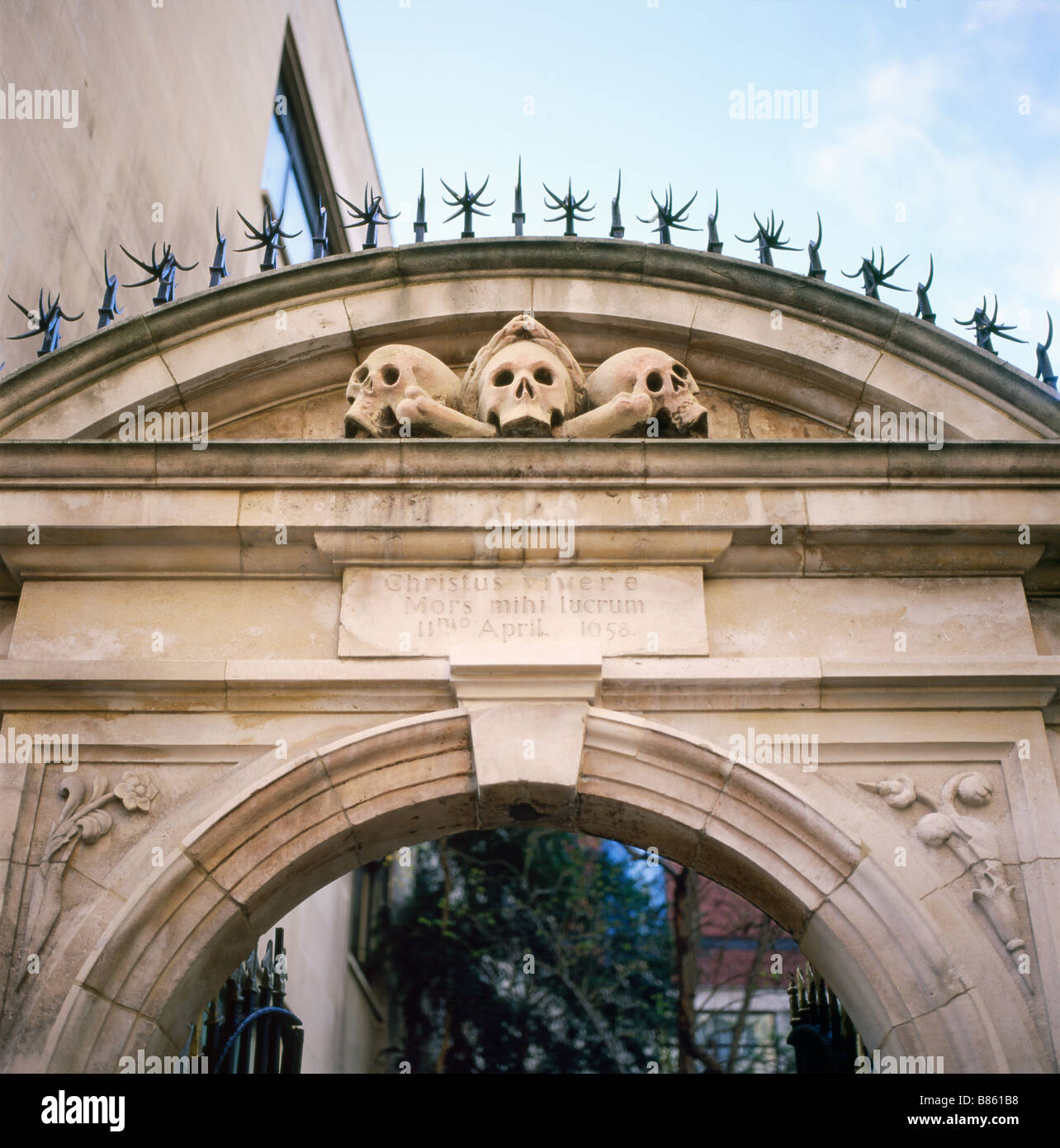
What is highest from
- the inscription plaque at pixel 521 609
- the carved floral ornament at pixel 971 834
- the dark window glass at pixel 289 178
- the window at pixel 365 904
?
the dark window glass at pixel 289 178

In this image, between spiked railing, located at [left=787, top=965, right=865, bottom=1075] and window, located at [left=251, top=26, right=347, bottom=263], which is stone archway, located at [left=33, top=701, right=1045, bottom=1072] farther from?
window, located at [left=251, top=26, right=347, bottom=263]

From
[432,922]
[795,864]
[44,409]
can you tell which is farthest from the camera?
[432,922]

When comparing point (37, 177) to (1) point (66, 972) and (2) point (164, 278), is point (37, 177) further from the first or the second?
(1) point (66, 972)

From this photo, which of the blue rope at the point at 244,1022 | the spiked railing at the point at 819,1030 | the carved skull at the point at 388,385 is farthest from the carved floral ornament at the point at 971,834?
the blue rope at the point at 244,1022

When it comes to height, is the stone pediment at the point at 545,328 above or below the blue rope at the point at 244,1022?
above

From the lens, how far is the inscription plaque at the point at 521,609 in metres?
4.86

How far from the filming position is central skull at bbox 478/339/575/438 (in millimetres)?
5227

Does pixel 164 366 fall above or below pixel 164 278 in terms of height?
below

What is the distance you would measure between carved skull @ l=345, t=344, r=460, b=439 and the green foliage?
9263 mm

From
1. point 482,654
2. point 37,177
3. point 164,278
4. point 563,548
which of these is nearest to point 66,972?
point 482,654

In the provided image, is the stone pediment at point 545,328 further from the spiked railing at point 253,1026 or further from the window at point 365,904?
the window at point 365,904

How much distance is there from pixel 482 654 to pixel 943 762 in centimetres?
187
